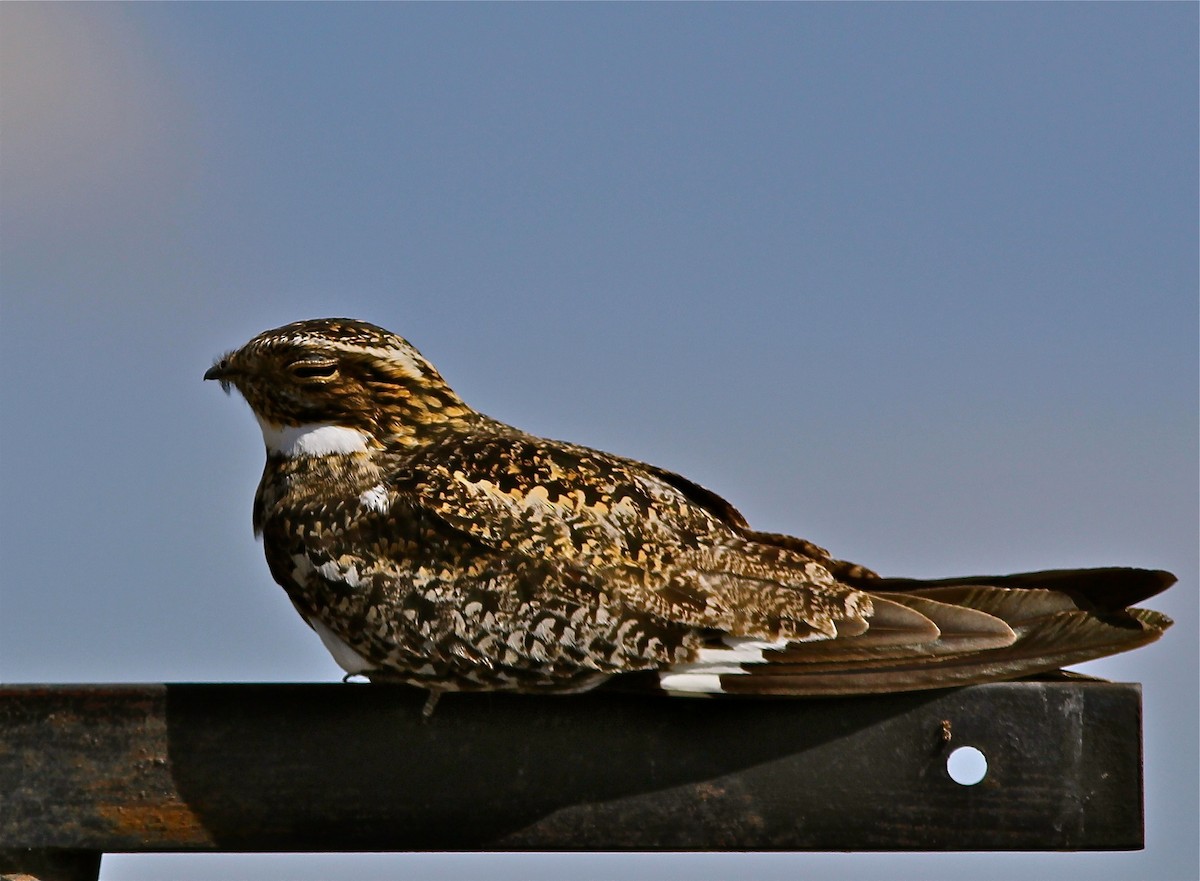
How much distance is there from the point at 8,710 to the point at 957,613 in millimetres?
2350

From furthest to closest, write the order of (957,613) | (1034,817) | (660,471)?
(660,471) < (957,613) < (1034,817)

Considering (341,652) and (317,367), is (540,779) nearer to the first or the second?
(341,652)

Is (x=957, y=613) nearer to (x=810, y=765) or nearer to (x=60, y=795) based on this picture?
(x=810, y=765)

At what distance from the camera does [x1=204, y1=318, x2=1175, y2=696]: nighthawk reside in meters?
3.93

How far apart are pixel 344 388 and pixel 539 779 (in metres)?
1.54

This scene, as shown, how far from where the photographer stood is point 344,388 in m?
A: 4.76

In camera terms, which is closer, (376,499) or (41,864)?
(41,864)

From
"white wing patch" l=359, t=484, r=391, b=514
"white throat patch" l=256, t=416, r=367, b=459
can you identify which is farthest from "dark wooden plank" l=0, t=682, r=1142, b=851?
"white throat patch" l=256, t=416, r=367, b=459

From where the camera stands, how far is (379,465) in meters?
4.65

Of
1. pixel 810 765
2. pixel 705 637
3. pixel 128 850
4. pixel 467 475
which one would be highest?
pixel 467 475

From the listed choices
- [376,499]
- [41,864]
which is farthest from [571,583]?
[41,864]

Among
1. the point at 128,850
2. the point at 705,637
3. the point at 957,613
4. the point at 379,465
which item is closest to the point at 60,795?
the point at 128,850

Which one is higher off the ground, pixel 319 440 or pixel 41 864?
pixel 319 440

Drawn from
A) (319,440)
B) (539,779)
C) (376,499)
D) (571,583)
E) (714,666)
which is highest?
(319,440)
